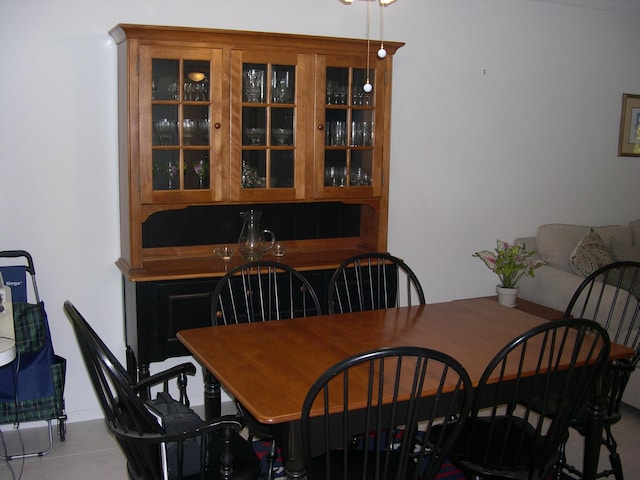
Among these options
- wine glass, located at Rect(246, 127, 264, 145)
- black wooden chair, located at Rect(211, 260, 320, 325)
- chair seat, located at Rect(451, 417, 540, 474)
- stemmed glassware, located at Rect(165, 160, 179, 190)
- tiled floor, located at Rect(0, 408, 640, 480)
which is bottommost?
tiled floor, located at Rect(0, 408, 640, 480)

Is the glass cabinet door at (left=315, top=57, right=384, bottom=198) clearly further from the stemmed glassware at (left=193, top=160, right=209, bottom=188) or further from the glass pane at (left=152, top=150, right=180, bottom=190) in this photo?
the glass pane at (left=152, top=150, right=180, bottom=190)

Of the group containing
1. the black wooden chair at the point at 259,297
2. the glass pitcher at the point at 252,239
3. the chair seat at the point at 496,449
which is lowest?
the chair seat at the point at 496,449

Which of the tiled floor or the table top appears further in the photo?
the tiled floor

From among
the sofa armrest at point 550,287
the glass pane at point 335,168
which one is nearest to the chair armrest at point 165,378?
the glass pane at point 335,168

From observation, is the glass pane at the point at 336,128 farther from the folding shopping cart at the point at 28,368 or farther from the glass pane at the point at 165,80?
the folding shopping cart at the point at 28,368

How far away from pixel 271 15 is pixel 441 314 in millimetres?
1880

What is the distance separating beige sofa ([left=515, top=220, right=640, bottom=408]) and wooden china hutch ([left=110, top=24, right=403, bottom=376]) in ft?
3.71

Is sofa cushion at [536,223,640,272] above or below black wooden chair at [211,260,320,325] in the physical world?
above

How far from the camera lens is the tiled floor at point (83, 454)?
2.94 meters

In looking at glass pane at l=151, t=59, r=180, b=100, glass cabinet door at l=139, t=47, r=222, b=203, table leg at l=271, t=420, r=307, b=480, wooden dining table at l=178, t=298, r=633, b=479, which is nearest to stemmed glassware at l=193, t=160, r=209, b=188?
glass cabinet door at l=139, t=47, r=222, b=203

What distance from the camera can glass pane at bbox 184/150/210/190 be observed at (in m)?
3.23

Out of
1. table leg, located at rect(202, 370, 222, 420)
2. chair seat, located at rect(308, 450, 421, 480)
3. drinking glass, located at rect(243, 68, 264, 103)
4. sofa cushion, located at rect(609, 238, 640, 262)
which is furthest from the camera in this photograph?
sofa cushion, located at rect(609, 238, 640, 262)

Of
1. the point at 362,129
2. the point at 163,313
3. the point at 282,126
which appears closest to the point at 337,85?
the point at 362,129

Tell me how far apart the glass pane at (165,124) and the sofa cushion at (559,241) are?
2.44 meters
